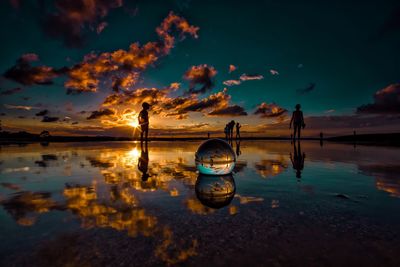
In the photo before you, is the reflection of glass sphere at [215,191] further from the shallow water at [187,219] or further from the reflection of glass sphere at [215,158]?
the reflection of glass sphere at [215,158]

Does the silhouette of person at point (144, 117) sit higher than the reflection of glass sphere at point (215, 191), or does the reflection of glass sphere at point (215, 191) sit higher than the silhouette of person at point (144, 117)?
the silhouette of person at point (144, 117)

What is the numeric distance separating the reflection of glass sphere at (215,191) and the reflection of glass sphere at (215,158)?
0.18 m

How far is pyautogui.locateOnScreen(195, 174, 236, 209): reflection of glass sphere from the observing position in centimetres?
338

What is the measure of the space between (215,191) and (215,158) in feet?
3.80

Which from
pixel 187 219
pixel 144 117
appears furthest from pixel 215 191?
pixel 144 117

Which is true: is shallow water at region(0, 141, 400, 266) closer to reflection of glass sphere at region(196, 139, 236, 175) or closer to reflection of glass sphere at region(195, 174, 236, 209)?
reflection of glass sphere at region(195, 174, 236, 209)

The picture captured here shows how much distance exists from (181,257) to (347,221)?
1.95 metres

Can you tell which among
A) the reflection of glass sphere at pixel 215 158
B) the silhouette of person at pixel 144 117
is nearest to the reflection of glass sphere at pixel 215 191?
the reflection of glass sphere at pixel 215 158

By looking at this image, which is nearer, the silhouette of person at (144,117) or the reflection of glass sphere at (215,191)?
the reflection of glass sphere at (215,191)

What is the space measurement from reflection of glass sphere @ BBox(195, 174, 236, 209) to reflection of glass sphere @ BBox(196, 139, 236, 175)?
181 millimetres

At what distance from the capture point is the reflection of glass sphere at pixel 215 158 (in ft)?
16.9

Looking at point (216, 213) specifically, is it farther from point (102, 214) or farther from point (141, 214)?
point (102, 214)

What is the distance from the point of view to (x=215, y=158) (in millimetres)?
5125

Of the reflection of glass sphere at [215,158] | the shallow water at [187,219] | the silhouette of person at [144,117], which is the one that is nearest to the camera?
the shallow water at [187,219]
